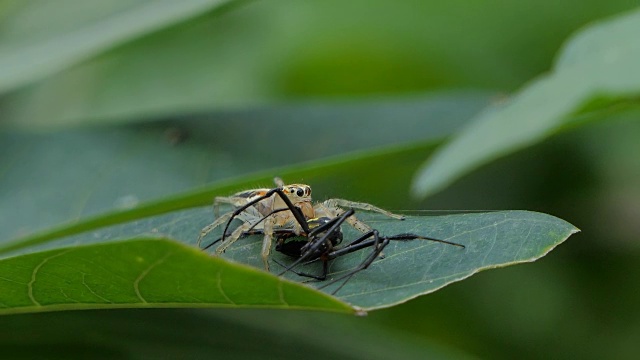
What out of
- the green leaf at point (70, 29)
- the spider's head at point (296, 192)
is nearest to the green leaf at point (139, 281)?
the spider's head at point (296, 192)

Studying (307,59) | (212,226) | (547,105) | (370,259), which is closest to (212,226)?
(212,226)

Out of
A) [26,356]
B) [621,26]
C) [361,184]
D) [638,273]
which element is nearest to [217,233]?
[26,356]

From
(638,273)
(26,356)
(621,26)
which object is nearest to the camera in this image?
(621,26)

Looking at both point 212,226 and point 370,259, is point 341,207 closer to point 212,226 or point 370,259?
point 212,226

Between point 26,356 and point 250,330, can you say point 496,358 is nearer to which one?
point 250,330

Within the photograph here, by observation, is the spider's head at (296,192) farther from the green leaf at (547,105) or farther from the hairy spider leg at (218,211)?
the green leaf at (547,105)
